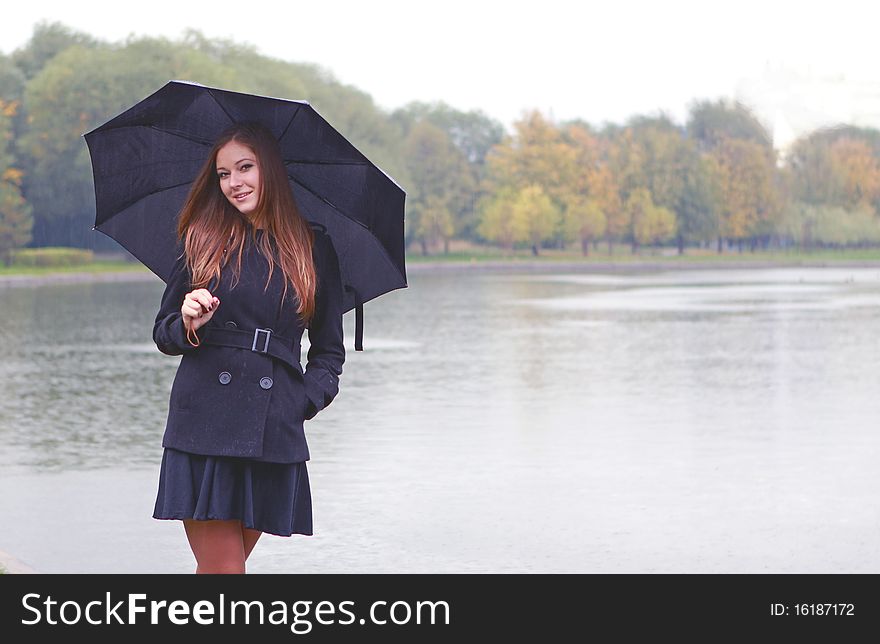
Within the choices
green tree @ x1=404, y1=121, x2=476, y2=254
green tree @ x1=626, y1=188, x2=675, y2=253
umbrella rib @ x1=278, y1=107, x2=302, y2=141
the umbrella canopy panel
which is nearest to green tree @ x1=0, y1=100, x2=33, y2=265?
green tree @ x1=404, y1=121, x2=476, y2=254

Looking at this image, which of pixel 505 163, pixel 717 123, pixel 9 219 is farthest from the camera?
pixel 717 123

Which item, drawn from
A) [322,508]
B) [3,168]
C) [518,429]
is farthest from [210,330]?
[3,168]

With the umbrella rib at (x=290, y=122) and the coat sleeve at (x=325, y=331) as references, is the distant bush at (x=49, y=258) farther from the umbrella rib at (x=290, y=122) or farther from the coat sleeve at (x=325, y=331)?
the coat sleeve at (x=325, y=331)

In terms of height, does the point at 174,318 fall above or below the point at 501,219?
above

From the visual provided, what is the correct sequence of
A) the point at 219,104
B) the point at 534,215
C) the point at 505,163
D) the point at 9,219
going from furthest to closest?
the point at 505,163 → the point at 534,215 → the point at 9,219 → the point at 219,104

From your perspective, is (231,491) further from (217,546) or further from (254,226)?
(254,226)

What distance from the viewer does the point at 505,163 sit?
92.0 metres

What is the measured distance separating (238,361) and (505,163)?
292 feet

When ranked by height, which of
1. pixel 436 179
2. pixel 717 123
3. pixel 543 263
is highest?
pixel 717 123

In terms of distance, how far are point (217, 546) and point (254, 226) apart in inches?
33.7

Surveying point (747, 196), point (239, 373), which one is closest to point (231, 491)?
point (239, 373)

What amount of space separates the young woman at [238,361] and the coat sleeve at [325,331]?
0.01m

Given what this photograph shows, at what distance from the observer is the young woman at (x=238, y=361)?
3789mm

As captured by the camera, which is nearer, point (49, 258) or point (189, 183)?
point (189, 183)
